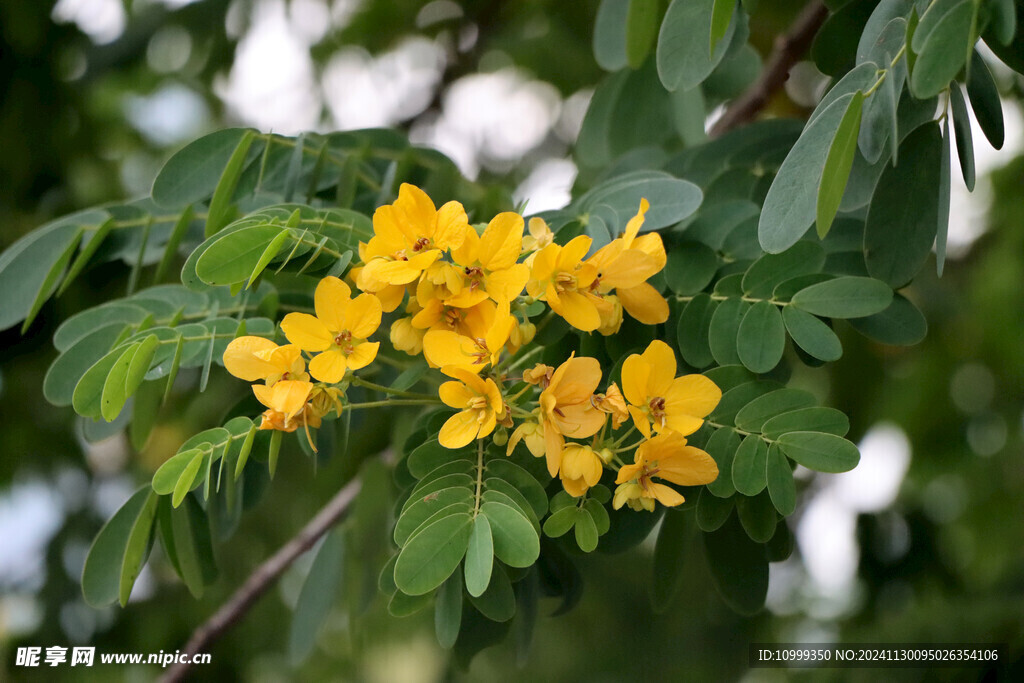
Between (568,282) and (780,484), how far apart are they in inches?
10.8

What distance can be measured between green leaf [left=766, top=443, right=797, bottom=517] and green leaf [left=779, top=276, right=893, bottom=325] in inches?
6.2

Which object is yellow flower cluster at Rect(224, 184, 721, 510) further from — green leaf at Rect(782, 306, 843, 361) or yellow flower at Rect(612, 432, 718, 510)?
green leaf at Rect(782, 306, 843, 361)

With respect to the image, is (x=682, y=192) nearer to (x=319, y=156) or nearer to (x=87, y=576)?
(x=319, y=156)

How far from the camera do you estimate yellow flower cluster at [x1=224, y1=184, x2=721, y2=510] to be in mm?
632

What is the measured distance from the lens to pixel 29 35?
1.82m

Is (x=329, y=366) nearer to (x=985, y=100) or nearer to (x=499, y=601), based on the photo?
(x=499, y=601)

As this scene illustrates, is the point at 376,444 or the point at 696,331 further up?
the point at 696,331

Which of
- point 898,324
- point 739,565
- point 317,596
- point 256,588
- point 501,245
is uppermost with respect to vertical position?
point 501,245

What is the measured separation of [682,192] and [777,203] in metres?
0.14

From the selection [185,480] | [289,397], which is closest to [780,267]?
[289,397]

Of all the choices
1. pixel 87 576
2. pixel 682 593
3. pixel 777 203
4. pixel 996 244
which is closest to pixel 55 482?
pixel 87 576

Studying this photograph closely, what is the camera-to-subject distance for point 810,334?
31.9 inches

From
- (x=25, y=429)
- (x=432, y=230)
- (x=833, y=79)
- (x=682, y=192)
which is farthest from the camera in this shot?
(x=25, y=429)

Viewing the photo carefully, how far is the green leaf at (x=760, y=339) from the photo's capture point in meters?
0.79
